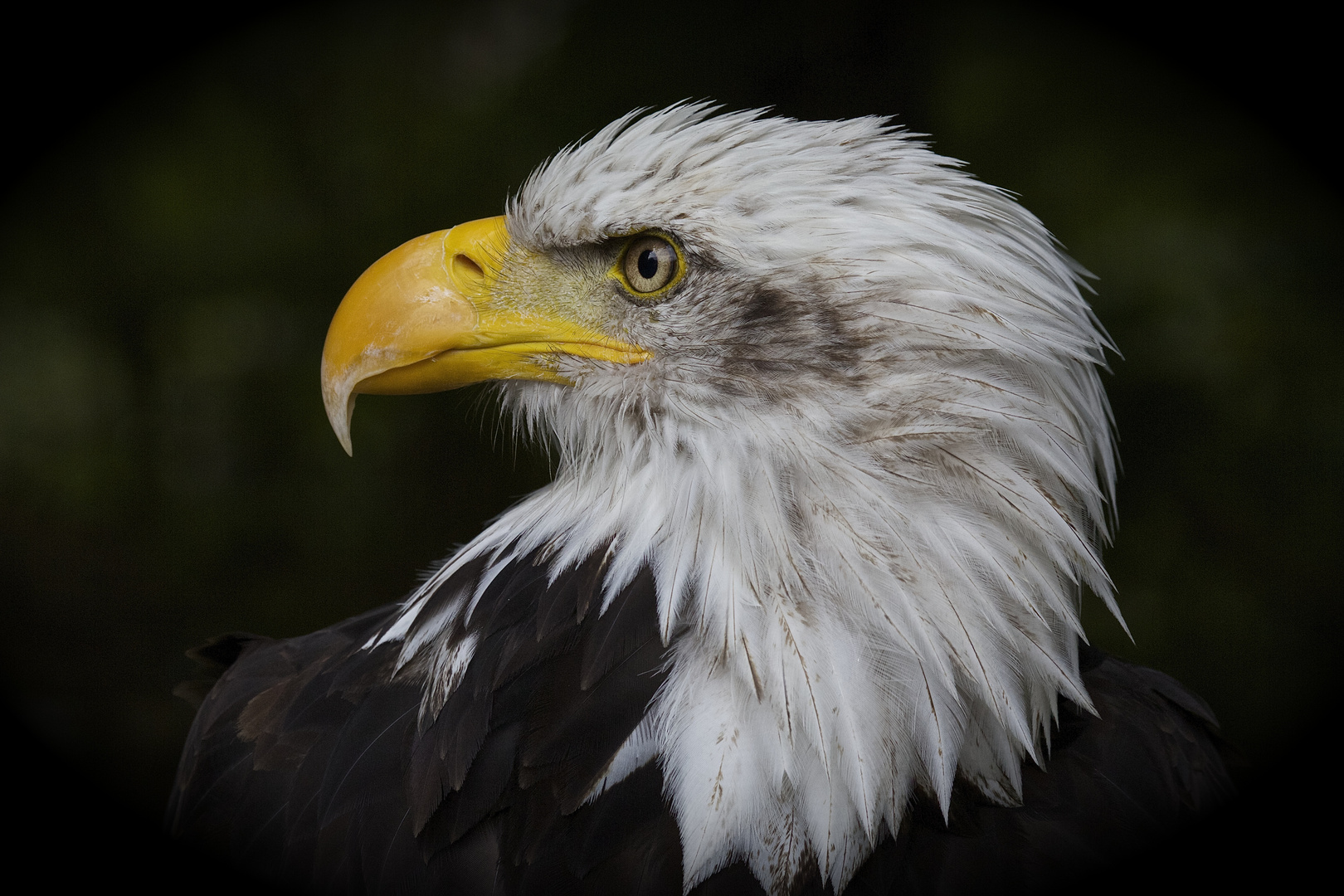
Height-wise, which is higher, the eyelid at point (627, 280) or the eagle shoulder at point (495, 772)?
the eyelid at point (627, 280)

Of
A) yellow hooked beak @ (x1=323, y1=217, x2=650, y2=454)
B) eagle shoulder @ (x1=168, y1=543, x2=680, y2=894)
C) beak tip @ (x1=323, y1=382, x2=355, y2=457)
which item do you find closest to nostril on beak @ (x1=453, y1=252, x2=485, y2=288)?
yellow hooked beak @ (x1=323, y1=217, x2=650, y2=454)

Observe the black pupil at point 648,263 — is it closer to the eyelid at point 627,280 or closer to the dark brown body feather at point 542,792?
the eyelid at point 627,280

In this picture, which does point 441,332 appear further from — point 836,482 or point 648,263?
point 836,482

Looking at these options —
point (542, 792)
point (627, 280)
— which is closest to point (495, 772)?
point (542, 792)

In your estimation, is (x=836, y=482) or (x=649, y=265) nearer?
(x=836, y=482)

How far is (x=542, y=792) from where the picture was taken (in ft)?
3.74

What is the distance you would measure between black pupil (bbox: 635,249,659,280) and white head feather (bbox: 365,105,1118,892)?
0.04 m

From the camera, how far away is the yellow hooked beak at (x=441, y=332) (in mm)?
1314

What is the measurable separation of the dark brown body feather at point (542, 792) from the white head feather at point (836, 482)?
38mm

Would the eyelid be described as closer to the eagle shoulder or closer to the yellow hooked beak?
the yellow hooked beak

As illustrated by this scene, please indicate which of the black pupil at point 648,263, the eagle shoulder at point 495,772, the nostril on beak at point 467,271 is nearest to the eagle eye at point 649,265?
the black pupil at point 648,263

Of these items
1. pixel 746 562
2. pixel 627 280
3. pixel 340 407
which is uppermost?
pixel 627 280

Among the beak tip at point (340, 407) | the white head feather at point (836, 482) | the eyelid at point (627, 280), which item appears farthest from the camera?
the beak tip at point (340, 407)

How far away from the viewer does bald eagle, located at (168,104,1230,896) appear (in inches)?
43.6
